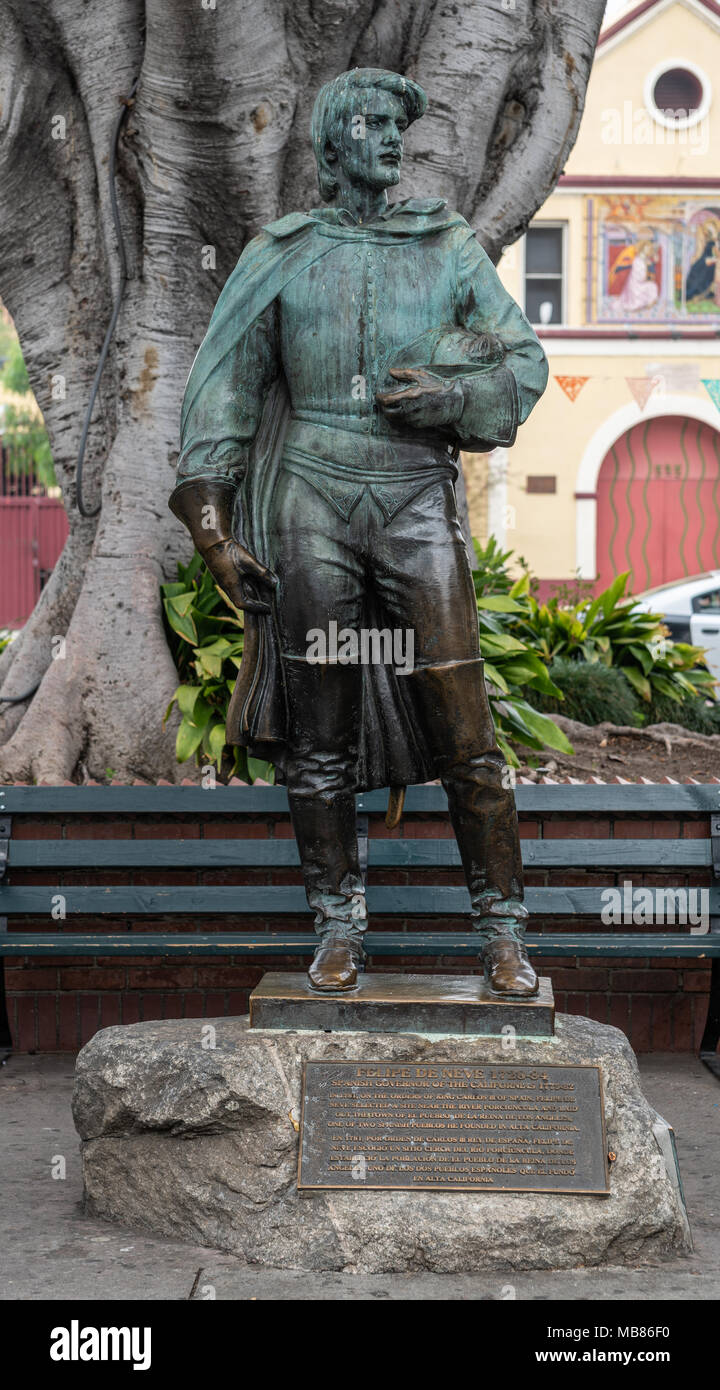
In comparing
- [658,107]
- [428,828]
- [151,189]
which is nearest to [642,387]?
[658,107]

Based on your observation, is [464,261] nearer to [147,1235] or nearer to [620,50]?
[147,1235]

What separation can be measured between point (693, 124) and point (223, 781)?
20.9 metres

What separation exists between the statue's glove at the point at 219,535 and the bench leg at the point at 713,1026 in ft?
7.96

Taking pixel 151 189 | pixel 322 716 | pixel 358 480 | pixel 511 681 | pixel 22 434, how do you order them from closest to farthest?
pixel 358 480, pixel 322 716, pixel 151 189, pixel 511 681, pixel 22 434

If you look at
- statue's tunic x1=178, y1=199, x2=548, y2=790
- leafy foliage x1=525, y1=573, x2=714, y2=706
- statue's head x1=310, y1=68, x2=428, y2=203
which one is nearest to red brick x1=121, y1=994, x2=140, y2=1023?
statue's tunic x1=178, y1=199, x2=548, y2=790

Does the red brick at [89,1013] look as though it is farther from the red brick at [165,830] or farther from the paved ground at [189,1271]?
the paved ground at [189,1271]

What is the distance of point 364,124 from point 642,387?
20.9 metres

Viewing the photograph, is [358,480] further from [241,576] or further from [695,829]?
[695,829]

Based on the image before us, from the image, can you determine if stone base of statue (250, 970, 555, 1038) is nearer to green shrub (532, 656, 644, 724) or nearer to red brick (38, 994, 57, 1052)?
red brick (38, 994, 57, 1052)

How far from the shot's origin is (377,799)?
18.0 feet

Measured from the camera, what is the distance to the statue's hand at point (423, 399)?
3852 mm

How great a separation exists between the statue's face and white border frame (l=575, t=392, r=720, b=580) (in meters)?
20.2

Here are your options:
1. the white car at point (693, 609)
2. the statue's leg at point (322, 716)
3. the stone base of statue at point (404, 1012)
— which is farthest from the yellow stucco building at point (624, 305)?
the stone base of statue at point (404, 1012)

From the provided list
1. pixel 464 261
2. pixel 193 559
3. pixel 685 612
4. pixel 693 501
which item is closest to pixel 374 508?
pixel 464 261
